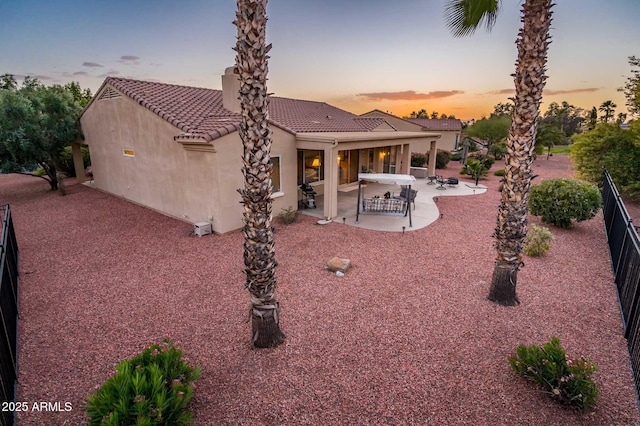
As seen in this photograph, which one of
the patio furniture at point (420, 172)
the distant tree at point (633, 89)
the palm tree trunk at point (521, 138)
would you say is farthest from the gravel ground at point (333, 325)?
the patio furniture at point (420, 172)

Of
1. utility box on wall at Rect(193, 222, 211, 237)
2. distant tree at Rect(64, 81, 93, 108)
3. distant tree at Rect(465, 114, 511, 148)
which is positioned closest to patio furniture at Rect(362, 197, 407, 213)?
utility box on wall at Rect(193, 222, 211, 237)

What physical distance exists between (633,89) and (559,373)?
17697mm

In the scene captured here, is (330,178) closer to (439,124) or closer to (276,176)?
(276,176)

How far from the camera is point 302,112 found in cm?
2100

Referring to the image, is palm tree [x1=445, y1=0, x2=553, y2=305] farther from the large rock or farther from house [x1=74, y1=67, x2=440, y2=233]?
house [x1=74, y1=67, x2=440, y2=233]

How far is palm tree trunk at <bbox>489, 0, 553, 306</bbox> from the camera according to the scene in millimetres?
5078

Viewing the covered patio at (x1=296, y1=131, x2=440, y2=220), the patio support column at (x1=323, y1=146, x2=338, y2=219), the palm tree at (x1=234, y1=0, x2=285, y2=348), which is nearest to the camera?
the palm tree at (x1=234, y1=0, x2=285, y2=348)

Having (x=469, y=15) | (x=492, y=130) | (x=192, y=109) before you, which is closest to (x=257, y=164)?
(x=469, y=15)

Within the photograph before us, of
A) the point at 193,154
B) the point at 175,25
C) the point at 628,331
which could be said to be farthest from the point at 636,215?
the point at 175,25

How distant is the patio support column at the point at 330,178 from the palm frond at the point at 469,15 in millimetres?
5789

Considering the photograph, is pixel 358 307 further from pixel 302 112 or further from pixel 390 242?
pixel 302 112

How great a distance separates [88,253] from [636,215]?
2089cm

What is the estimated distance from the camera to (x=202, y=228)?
1085 cm

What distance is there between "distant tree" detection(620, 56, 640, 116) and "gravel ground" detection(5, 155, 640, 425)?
8691mm
